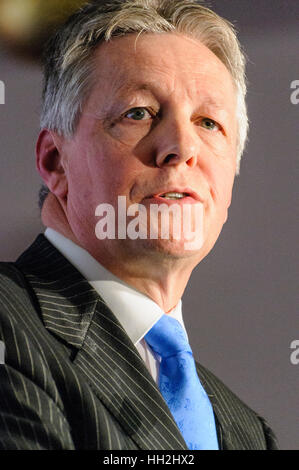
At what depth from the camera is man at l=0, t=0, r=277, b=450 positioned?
986 mm

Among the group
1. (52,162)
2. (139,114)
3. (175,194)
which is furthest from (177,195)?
(52,162)

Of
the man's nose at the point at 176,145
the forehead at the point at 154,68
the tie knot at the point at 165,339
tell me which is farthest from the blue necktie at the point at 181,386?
the forehead at the point at 154,68

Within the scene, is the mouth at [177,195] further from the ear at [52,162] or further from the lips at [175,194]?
the ear at [52,162]

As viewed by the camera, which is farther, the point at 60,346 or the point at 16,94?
the point at 16,94

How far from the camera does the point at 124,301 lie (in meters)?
1.12

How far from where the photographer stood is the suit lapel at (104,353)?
3.12 ft

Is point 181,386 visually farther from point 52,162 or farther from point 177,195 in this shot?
point 52,162

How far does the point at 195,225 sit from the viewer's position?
1.12 metres

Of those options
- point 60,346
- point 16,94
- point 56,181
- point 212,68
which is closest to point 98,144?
point 56,181

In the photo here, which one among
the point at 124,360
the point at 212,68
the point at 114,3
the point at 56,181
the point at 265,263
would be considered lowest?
the point at 124,360

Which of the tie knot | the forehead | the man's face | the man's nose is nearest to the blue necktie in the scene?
the tie knot

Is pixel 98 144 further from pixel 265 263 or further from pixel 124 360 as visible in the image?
pixel 265 263

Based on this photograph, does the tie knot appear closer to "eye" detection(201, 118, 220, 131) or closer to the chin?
the chin

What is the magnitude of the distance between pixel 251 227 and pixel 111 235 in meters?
0.53
